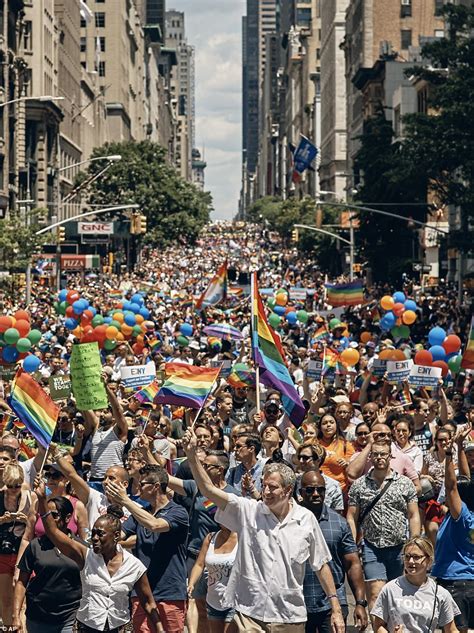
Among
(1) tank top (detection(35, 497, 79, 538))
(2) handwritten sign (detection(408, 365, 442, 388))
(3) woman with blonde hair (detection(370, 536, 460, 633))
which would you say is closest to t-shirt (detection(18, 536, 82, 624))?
(1) tank top (detection(35, 497, 79, 538))

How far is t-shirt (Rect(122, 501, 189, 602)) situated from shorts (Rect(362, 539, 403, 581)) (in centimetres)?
151

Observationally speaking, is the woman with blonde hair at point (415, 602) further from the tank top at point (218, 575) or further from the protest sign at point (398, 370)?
the protest sign at point (398, 370)

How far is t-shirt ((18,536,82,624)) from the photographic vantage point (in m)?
8.79

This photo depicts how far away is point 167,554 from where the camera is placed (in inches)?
379

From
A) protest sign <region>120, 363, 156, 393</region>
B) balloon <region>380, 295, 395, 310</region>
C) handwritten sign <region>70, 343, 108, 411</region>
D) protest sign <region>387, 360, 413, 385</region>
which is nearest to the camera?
handwritten sign <region>70, 343, 108, 411</region>

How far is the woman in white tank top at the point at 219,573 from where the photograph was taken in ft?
30.7

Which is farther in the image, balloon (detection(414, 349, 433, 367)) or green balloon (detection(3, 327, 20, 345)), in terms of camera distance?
green balloon (detection(3, 327, 20, 345))

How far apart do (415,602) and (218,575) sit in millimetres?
1676

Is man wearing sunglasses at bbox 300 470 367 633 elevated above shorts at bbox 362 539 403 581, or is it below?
above

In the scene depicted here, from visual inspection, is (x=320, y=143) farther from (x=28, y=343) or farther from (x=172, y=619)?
(x=172, y=619)

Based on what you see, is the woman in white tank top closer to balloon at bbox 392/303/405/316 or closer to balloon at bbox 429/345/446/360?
balloon at bbox 429/345/446/360

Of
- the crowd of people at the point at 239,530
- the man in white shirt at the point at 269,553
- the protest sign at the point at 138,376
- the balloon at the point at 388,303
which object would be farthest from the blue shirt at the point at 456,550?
the balloon at the point at 388,303

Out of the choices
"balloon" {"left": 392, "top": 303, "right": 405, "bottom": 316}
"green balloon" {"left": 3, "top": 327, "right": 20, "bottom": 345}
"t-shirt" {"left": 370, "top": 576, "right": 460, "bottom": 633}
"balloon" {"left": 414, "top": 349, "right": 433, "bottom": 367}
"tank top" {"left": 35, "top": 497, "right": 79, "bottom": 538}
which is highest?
"balloon" {"left": 392, "top": 303, "right": 405, "bottom": 316}

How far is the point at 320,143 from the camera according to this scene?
6457 inches
